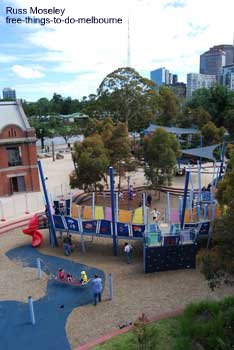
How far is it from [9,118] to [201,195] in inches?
776

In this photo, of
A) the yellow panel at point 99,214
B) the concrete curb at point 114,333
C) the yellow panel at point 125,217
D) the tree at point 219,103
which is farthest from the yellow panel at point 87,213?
the tree at point 219,103

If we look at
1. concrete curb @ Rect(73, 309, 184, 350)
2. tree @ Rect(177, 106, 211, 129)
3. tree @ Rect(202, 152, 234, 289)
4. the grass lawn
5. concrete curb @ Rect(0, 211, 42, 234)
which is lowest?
concrete curb @ Rect(0, 211, 42, 234)

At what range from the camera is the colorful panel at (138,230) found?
17312 millimetres

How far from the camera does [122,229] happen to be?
17.8 m

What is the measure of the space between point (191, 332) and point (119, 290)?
470 centimetres

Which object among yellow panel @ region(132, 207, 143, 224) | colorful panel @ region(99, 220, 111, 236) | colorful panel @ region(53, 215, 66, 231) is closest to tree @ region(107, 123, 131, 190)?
colorful panel @ region(53, 215, 66, 231)

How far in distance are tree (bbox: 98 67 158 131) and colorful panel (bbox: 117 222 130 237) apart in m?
36.7

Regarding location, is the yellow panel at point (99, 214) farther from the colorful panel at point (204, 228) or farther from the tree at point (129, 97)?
the tree at point (129, 97)

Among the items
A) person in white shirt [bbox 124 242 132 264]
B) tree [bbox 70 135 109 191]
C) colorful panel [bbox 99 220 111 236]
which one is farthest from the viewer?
tree [bbox 70 135 109 191]

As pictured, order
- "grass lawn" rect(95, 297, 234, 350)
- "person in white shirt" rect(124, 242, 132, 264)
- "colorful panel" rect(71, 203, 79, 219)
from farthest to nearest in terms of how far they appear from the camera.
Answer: "colorful panel" rect(71, 203, 79, 219) → "person in white shirt" rect(124, 242, 132, 264) → "grass lawn" rect(95, 297, 234, 350)

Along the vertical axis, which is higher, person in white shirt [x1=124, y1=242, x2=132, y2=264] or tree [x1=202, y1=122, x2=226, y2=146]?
tree [x1=202, y1=122, x2=226, y2=146]

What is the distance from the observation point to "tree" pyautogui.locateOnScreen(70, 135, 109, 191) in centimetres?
2495

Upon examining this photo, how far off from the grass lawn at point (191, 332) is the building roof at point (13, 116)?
24.1 meters

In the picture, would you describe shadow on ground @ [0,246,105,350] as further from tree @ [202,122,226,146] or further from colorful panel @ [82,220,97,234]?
tree @ [202,122,226,146]
